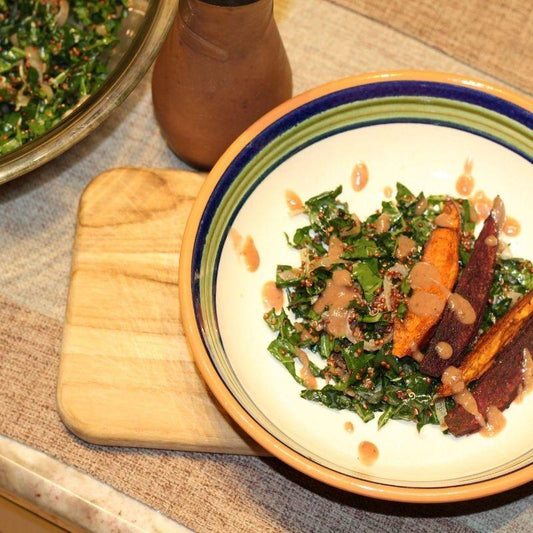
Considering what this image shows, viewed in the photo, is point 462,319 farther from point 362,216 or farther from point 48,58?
point 48,58

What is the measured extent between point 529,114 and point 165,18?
855mm

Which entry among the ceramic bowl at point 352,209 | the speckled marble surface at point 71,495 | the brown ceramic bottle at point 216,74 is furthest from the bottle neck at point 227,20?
the speckled marble surface at point 71,495

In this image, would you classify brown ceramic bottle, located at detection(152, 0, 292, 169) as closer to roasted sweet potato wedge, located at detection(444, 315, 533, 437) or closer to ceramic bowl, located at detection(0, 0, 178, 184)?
ceramic bowl, located at detection(0, 0, 178, 184)

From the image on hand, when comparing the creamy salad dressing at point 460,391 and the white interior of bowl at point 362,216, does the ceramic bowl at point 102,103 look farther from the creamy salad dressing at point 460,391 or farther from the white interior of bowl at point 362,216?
the creamy salad dressing at point 460,391

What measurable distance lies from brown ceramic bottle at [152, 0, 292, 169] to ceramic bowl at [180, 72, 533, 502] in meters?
0.12

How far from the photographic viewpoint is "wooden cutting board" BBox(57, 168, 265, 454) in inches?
68.8

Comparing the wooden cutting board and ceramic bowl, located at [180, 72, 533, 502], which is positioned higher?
ceramic bowl, located at [180, 72, 533, 502]

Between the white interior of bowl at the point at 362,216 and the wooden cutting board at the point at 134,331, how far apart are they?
0.15 metres

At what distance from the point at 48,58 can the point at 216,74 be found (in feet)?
1.77

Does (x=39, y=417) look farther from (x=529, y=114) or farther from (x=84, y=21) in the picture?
(x=529, y=114)

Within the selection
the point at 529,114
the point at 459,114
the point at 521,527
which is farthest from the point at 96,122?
the point at 521,527

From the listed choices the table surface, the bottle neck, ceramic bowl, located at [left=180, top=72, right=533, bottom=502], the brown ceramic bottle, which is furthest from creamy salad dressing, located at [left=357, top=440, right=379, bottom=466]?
the bottle neck

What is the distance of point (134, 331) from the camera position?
1.85 meters

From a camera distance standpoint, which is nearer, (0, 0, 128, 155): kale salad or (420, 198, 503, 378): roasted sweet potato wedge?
(420, 198, 503, 378): roasted sweet potato wedge
